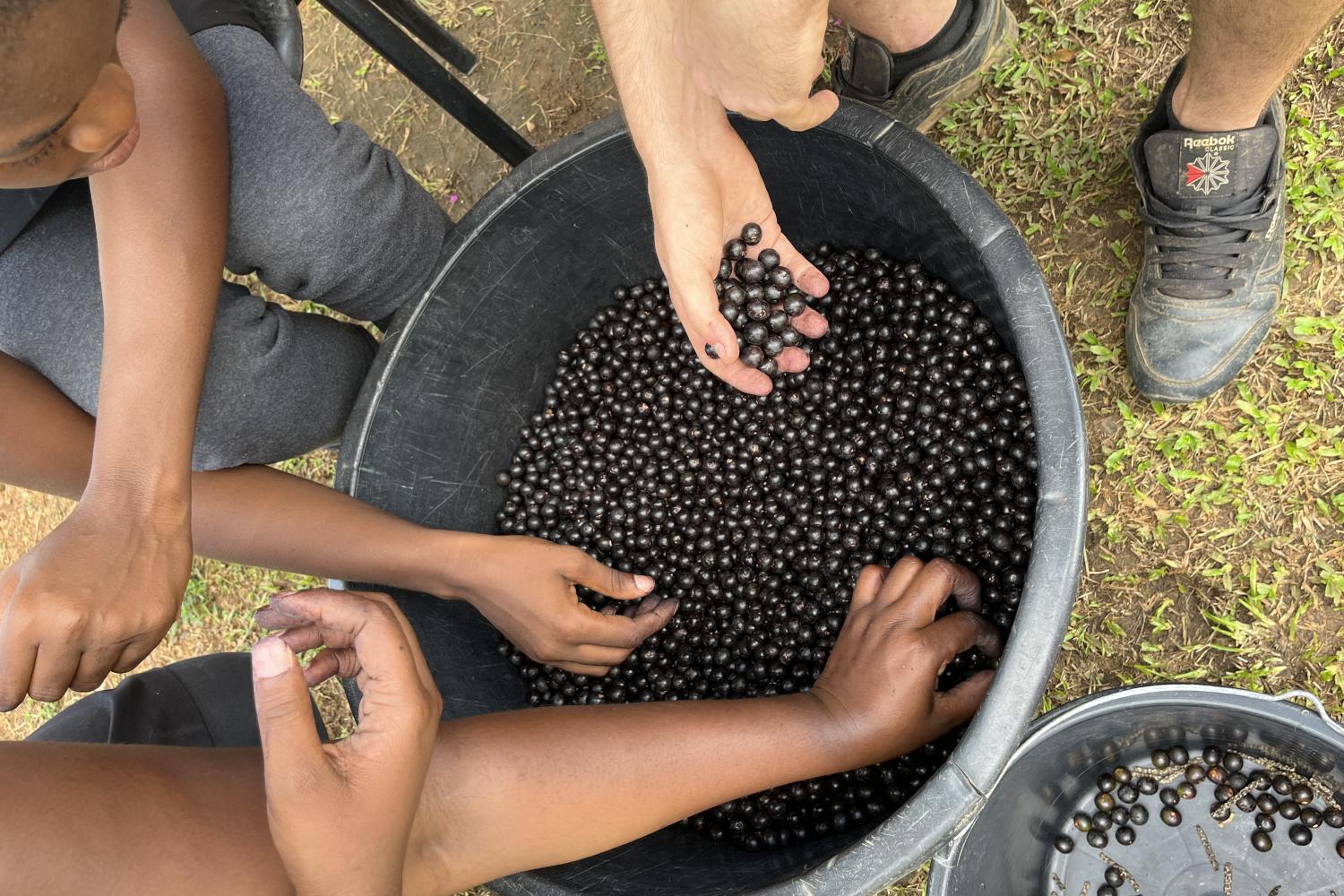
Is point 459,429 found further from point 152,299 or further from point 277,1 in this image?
point 277,1

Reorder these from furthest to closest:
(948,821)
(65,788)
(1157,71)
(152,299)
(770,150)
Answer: (1157,71), (770,150), (152,299), (948,821), (65,788)

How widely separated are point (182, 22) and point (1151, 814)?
7.76ft

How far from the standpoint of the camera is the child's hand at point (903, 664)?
142cm

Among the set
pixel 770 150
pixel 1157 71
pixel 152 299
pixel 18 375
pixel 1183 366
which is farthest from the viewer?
pixel 1157 71

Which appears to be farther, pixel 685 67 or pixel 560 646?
pixel 560 646

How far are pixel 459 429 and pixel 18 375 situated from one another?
0.77 meters

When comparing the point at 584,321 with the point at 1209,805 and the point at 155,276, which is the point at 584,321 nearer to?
the point at 155,276

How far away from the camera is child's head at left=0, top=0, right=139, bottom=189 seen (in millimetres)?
950

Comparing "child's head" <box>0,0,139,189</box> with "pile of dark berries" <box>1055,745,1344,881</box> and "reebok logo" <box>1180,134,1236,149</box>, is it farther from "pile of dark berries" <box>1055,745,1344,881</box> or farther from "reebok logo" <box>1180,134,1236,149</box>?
"pile of dark berries" <box>1055,745,1344,881</box>

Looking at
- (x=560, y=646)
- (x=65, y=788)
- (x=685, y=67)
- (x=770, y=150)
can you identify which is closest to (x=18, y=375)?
(x=65, y=788)

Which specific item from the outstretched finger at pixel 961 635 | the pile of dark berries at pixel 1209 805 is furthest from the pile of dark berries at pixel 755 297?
the pile of dark berries at pixel 1209 805

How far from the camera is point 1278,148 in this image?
1.83 m

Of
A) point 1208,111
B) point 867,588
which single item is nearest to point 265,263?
point 867,588

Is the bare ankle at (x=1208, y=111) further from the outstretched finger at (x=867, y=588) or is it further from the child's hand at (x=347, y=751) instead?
the child's hand at (x=347, y=751)
